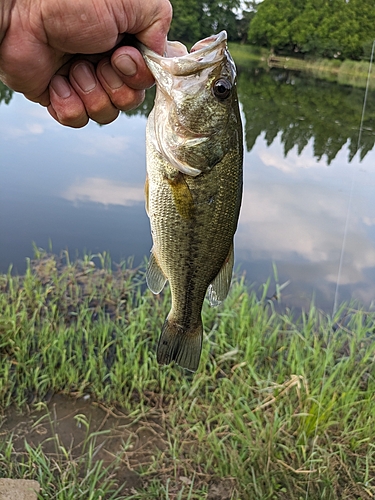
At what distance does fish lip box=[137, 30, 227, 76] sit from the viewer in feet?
5.34

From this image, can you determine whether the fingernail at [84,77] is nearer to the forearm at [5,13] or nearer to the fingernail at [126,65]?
the fingernail at [126,65]

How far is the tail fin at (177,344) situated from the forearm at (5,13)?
126 centimetres

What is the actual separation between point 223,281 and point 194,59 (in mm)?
844

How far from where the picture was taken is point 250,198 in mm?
9719

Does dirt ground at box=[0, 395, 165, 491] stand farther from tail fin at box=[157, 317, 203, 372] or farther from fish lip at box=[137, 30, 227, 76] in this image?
fish lip at box=[137, 30, 227, 76]

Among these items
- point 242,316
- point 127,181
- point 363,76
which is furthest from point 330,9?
point 242,316

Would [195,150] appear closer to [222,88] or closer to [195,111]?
[195,111]

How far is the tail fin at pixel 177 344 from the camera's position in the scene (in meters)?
1.91

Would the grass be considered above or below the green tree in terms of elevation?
below

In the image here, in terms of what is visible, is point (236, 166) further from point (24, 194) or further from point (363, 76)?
point (363, 76)

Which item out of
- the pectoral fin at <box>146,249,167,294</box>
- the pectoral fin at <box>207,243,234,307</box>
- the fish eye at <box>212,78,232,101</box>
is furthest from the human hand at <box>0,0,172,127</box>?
the pectoral fin at <box>207,243,234,307</box>

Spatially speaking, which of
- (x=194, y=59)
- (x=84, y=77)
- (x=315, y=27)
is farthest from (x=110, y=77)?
(x=315, y=27)

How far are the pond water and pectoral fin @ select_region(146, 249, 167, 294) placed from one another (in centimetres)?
378

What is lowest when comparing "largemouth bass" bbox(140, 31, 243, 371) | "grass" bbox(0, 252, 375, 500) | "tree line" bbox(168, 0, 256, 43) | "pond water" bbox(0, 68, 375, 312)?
"grass" bbox(0, 252, 375, 500)
